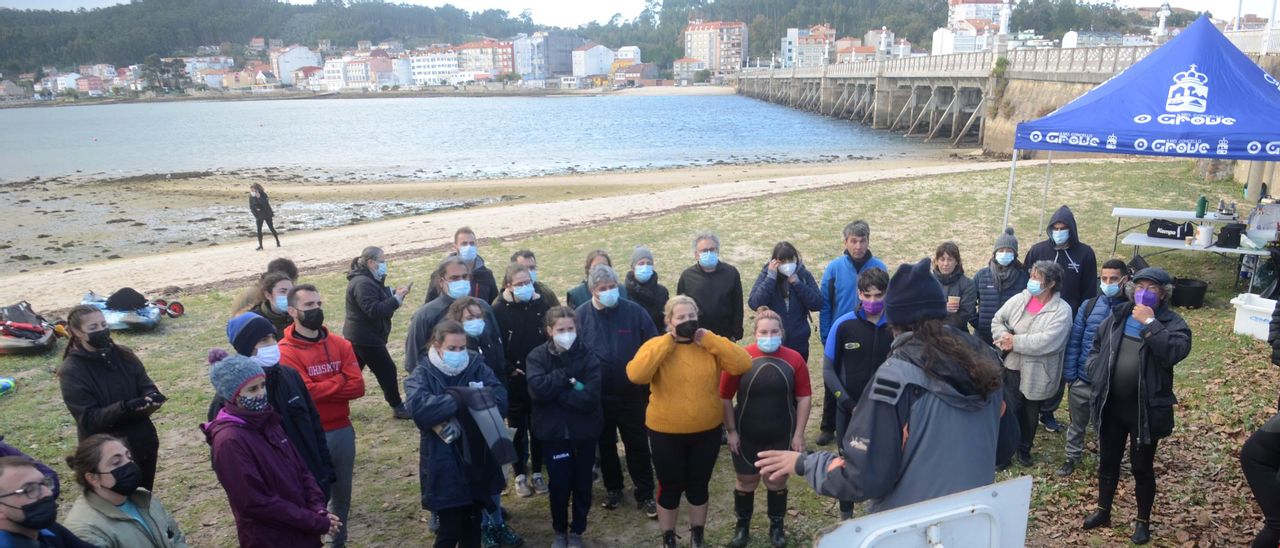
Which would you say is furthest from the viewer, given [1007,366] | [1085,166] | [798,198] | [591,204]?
[591,204]

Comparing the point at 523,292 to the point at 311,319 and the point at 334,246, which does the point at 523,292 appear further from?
the point at 334,246

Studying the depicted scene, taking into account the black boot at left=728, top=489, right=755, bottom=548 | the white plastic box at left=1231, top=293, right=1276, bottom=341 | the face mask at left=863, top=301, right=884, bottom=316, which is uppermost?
the face mask at left=863, top=301, right=884, bottom=316

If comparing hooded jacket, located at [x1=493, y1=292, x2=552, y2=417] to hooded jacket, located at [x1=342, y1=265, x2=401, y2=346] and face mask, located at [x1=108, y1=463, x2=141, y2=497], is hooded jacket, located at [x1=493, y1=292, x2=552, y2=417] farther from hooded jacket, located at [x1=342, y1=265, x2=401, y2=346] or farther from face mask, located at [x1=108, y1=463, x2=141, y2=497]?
face mask, located at [x1=108, y1=463, x2=141, y2=497]

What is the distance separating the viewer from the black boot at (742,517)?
471 centimetres

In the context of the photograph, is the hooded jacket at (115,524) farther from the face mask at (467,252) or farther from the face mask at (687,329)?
the face mask at (467,252)

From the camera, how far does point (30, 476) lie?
2.85 metres

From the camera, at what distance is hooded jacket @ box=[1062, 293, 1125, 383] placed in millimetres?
5209

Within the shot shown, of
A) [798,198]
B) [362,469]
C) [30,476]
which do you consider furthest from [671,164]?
[30,476]

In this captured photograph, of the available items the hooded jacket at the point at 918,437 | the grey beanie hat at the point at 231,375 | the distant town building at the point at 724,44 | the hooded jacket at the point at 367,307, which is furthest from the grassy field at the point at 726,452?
the distant town building at the point at 724,44

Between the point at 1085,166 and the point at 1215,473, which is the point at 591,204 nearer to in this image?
the point at 1085,166

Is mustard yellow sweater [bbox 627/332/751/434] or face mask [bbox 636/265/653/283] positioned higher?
face mask [bbox 636/265/653/283]

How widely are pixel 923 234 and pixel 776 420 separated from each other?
1031 centimetres

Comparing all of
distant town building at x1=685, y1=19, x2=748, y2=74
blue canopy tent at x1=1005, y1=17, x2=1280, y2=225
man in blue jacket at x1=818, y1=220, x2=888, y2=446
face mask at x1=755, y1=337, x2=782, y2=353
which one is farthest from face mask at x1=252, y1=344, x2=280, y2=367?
distant town building at x1=685, y1=19, x2=748, y2=74

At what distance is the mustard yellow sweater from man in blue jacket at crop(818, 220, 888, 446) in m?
2.05
